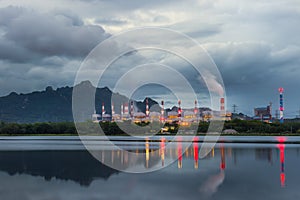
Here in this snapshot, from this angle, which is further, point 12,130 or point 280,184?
point 12,130

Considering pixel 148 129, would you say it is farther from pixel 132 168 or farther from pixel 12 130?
pixel 132 168

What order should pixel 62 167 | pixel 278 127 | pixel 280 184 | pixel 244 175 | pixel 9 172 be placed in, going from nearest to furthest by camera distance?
pixel 280 184
pixel 244 175
pixel 9 172
pixel 62 167
pixel 278 127

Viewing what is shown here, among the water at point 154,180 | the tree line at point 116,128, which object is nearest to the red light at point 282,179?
the water at point 154,180

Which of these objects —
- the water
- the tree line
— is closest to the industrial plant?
the tree line

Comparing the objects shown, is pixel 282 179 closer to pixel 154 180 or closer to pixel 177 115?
pixel 154 180

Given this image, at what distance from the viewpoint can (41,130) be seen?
115 meters

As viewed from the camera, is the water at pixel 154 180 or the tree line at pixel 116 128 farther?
the tree line at pixel 116 128

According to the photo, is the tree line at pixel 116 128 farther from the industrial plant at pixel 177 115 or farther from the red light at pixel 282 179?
the red light at pixel 282 179

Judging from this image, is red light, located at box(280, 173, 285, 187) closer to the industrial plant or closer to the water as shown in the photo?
the water

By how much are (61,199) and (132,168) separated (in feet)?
37.1

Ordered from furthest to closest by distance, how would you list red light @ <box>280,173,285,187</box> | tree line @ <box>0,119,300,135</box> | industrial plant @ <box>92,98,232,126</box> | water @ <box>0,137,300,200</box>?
industrial plant @ <box>92,98,232,126</box>
tree line @ <box>0,119,300,135</box>
red light @ <box>280,173,285,187</box>
water @ <box>0,137,300,200</box>

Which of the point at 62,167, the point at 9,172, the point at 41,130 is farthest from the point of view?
the point at 41,130

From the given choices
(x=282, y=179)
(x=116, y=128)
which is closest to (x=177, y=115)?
(x=116, y=128)

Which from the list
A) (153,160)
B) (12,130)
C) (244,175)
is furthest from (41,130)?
(244,175)
